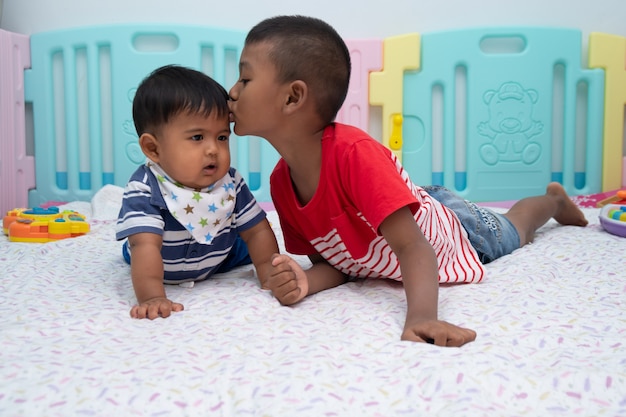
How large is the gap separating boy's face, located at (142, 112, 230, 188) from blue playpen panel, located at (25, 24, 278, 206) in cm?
121

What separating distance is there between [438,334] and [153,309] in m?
0.40

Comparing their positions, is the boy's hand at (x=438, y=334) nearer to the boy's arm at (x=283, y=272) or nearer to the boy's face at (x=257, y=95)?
the boy's arm at (x=283, y=272)

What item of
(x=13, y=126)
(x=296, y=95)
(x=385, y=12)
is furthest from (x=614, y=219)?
(x=13, y=126)

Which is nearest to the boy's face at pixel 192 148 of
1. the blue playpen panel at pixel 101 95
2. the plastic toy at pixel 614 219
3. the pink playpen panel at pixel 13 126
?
the plastic toy at pixel 614 219

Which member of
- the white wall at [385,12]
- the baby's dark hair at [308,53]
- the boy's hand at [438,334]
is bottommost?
the boy's hand at [438,334]

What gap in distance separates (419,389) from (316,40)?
1.81 feet

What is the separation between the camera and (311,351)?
738mm

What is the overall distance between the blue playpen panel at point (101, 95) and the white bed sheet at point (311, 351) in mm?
1157

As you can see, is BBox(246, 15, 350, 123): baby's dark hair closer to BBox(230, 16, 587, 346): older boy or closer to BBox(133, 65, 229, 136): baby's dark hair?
BBox(230, 16, 587, 346): older boy

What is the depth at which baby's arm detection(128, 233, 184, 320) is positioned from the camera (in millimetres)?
903

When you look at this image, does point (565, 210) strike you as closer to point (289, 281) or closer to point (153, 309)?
point (289, 281)

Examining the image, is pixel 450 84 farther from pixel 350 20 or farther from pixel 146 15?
pixel 146 15

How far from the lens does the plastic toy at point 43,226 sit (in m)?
1.54

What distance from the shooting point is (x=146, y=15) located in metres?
2.32
